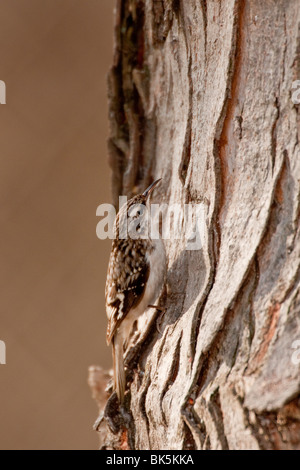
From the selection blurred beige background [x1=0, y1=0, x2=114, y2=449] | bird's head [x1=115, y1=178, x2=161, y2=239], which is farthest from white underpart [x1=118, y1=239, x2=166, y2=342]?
blurred beige background [x1=0, y1=0, x2=114, y2=449]

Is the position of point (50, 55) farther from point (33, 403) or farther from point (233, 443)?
point (233, 443)

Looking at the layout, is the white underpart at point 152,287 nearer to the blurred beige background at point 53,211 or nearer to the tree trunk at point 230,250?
the tree trunk at point 230,250

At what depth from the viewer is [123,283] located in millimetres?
1815

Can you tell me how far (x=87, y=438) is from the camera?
2.62 meters

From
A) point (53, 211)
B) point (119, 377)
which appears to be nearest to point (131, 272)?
point (119, 377)

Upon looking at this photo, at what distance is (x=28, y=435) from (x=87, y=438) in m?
0.29

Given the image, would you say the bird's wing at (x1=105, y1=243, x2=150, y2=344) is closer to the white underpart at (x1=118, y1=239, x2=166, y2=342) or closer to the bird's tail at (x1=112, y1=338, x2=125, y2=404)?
the white underpart at (x1=118, y1=239, x2=166, y2=342)

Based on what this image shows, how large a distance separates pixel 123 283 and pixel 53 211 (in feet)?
3.31

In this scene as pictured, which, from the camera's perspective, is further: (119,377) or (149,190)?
(149,190)

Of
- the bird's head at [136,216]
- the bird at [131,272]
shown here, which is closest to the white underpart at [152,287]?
the bird at [131,272]

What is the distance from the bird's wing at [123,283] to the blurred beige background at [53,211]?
839 mm

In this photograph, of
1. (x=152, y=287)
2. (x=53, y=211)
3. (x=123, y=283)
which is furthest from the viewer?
(x=53, y=211)

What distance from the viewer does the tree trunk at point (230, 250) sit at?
1.07 metres

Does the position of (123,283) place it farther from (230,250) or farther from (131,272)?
(230,250)
